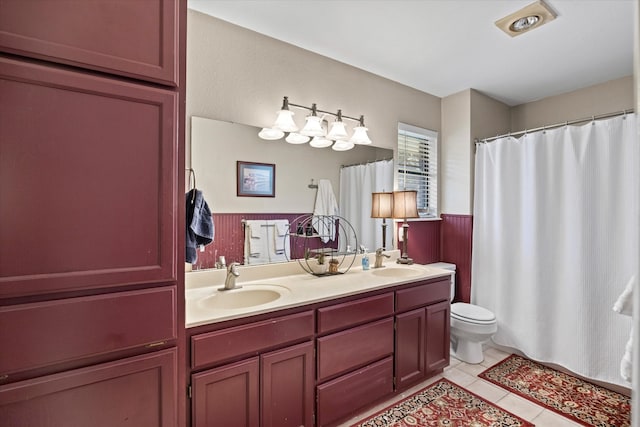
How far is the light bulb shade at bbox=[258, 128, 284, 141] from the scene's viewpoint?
201cm

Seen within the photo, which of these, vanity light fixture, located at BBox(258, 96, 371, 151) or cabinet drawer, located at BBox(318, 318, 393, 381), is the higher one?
vanity light fixture, located at BBox(258, 96, 371, 151)

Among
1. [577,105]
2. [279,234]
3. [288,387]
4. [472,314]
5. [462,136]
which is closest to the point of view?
[288,387]

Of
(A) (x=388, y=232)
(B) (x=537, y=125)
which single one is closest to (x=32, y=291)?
(A) (x=388, y=232)

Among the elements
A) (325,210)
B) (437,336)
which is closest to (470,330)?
(437,336)

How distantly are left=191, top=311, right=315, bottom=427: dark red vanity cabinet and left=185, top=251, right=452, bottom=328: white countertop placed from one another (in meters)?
0.07

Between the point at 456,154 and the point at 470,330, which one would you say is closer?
the point at 470,330

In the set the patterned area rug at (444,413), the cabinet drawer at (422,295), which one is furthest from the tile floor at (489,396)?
the cabinet drawer at (422,295)

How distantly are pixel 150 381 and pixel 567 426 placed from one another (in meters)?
2.35

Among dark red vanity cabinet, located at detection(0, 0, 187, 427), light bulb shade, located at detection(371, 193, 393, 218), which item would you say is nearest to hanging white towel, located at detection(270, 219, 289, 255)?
light bulb shade, located at detection(371, 193, 393, 218)

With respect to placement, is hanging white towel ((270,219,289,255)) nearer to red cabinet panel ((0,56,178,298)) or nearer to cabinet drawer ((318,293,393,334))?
cabinet drawer ((318,293,393,334))

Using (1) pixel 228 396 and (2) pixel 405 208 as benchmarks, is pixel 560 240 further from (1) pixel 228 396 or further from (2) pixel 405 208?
(1) pixel 228 396

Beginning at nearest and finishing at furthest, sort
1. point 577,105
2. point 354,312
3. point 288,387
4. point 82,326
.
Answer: point 82,326 < point 288,387 < point 354,312 < point 577,105

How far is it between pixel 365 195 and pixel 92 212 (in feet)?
6.45

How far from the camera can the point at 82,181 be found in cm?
94
